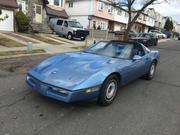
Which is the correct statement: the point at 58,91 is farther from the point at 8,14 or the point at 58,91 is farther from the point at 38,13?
the point at 38,13

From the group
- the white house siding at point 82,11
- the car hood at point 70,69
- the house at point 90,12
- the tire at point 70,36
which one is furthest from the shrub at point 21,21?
the car hood at point 70,69

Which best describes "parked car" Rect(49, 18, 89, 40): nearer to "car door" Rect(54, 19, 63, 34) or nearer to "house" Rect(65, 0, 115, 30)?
"car door" Rect(54, 19, 63, 34)

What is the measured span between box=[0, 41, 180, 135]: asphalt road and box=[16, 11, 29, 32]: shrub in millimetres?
16978

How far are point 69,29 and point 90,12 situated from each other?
1224cm

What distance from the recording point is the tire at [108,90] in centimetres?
447

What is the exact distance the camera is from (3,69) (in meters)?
7.63

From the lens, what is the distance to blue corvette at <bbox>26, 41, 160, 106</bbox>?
4.02 meters

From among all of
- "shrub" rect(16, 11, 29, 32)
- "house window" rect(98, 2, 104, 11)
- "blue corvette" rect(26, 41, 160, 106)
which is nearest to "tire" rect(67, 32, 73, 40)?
"shrub" rect(16, 11, 29, 32)

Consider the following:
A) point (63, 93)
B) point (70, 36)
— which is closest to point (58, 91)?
point (63, 93)

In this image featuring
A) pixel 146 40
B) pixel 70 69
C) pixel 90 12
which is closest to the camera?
pixel 70 69

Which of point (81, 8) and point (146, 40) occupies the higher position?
point (81, 8)

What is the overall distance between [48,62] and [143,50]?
317 centimetres

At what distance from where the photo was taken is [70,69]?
4.51 m

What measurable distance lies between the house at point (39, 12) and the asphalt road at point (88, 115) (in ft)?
62.9
